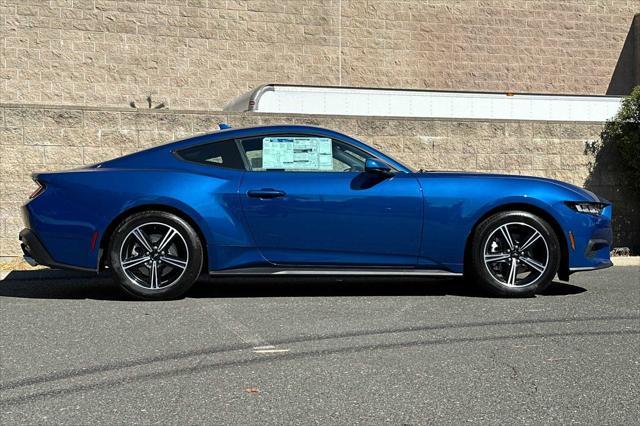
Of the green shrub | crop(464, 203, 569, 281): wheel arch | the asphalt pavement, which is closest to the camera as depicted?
the asphalt pavement

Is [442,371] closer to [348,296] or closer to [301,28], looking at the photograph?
[348,296]

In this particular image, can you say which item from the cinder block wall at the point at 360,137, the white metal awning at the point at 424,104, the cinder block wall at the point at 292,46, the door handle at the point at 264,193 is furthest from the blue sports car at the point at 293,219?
the cinder block wall at the point at 292,46

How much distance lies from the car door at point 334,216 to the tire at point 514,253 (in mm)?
528

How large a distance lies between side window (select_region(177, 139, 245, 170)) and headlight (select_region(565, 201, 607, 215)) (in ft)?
8.76

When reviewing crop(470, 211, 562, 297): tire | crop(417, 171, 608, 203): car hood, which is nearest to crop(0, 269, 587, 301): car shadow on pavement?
crop(470, 211, 562, 297): tire

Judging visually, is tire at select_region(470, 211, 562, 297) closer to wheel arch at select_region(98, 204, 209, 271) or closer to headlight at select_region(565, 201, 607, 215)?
headlight at select_region(565, 201, 607, 215)

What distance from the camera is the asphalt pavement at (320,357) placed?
139 inches

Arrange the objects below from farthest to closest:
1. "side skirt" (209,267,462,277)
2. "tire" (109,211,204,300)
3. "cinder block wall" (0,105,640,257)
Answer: "cinder block wall" (0,105,640,257)
"side skirt" (209,267,462,277)
"tire" (109,211,204,300)

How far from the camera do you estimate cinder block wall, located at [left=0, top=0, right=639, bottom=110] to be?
17.0m

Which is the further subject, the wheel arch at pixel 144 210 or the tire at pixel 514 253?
the tire at pixel 514 253

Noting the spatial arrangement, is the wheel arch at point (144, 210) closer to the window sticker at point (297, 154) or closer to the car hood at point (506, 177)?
the window sticker at point (297, 154)

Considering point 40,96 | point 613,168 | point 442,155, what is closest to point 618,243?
point 613,168

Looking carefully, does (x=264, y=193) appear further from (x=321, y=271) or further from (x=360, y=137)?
(x=360, y=137)

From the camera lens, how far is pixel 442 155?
1039cm
